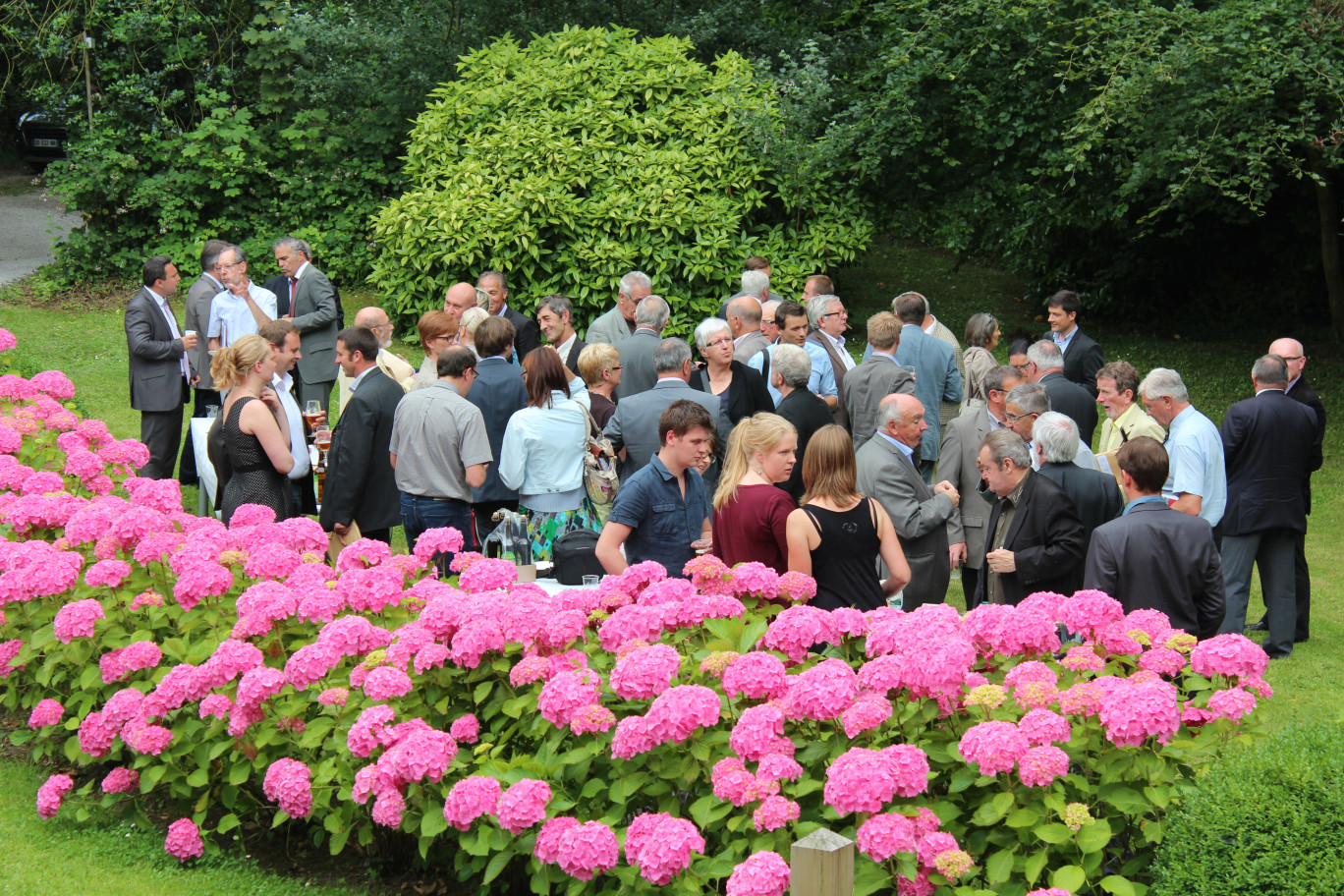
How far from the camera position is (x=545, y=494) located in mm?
6863

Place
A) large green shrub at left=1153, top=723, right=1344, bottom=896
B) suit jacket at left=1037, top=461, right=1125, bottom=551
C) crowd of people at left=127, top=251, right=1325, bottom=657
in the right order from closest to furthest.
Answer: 1. large green shrub at left=1153, top=723, right=1344, bottom=896
2. crowd of people at left=127, top=251, right=1325, bottom=657
3. suit jacket at left=1037, top=461, right=1125, bottom=551

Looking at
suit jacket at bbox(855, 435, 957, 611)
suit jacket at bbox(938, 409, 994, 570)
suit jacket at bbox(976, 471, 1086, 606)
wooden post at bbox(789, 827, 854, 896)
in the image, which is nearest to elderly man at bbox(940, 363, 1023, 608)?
suit jacket at bbox(938, 409, 994, 570)

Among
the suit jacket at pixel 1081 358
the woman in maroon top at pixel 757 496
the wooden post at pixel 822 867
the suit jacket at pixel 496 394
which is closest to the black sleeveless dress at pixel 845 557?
the woman in maroon top at pixel 757 496

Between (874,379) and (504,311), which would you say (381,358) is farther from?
(874,379)

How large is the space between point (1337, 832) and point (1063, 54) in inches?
432

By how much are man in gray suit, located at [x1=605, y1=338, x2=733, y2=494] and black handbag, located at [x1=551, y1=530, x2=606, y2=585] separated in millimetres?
645

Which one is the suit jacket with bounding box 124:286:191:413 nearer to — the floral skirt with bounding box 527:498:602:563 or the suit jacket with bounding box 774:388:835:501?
the floral skirt with bounding box 527:498:602:563

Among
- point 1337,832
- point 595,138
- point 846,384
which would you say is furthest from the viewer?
point 595,138

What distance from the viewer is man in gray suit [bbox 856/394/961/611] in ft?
19.7

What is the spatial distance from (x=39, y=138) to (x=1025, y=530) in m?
24.1

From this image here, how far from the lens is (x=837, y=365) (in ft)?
27.6

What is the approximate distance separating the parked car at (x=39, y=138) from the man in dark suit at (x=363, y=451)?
67.5 ft

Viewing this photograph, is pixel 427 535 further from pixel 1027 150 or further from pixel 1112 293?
pixel 1112 293

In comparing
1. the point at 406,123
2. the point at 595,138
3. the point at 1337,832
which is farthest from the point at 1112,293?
the point at 1337,832
